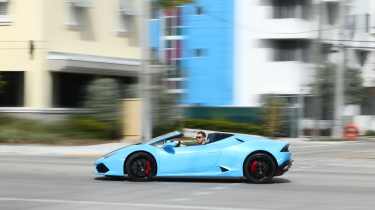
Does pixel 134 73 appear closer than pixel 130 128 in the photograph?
No

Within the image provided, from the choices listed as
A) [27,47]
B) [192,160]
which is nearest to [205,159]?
[192,160]

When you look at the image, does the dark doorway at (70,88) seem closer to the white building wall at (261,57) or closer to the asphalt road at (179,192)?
the white building wall at (261,57)

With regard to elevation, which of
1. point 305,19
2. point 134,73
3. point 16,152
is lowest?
point 16,152

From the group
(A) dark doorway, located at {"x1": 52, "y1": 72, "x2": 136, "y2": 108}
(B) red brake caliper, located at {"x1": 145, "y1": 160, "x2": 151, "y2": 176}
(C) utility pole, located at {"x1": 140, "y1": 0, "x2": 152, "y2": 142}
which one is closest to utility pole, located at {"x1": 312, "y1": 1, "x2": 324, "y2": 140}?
(A) dark doorway, located at {"x1": 52, "y1": 72, "x2": 136, "y2": 108}

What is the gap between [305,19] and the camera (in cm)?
4931

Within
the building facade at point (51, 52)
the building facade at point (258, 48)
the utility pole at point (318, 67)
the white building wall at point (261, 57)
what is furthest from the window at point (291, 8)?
the building facade at point (51, 52)

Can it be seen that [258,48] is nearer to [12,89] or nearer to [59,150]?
[12,89]

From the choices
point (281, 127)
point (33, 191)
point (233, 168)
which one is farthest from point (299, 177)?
point (281, 127)

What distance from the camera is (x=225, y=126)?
141 ft

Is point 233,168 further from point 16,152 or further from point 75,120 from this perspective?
point 75,120

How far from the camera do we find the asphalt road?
41.2 ft

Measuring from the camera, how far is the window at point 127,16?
125 ft

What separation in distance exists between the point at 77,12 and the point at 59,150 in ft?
29.9

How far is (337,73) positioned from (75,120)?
17.2 meters
